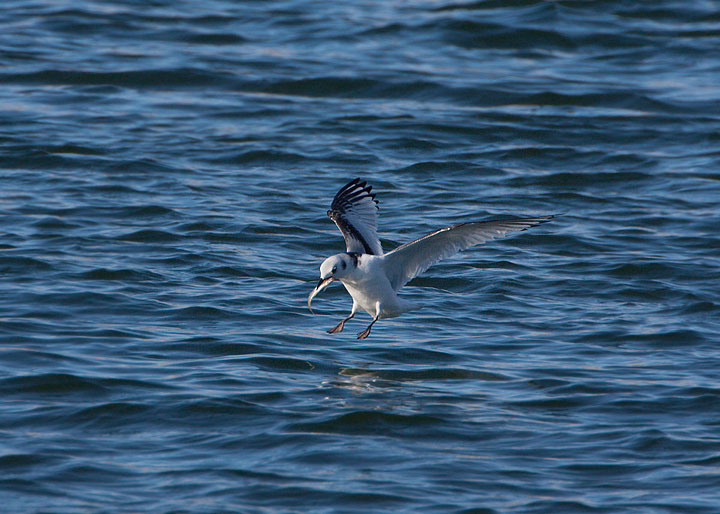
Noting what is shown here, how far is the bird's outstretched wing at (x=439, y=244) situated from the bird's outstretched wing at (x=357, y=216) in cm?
28

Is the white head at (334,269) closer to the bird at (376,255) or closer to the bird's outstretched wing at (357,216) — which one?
the bird at (376,255)

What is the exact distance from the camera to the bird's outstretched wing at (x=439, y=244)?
8.55m

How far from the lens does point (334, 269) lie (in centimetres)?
855

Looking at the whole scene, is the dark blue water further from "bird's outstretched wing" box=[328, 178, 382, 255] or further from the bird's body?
"bird's outstretched wing" box=[328, 178, 382, 255]

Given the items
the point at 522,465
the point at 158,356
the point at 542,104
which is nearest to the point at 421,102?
the point at 542,104

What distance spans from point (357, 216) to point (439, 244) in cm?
102

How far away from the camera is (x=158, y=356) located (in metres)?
9.01

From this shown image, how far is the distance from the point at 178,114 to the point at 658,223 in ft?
23.9

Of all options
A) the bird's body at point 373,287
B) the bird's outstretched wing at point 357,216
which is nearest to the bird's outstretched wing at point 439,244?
the bird's body at point 373,287

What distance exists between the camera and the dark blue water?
7.32m

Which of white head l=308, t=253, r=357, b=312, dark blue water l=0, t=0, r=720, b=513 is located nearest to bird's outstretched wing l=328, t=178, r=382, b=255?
white head l=308, t=253, r=357, b=312

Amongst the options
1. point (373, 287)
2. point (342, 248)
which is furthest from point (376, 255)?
point (342, 248)

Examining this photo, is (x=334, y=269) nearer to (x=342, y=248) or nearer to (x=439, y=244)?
(x=439, y=244)

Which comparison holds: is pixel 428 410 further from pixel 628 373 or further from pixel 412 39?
pixel 412 39
